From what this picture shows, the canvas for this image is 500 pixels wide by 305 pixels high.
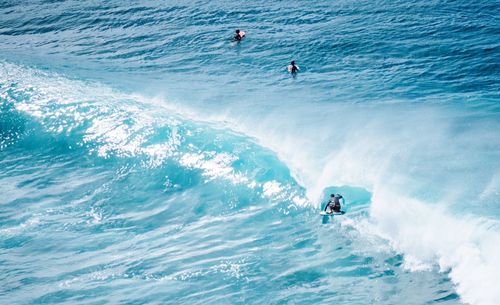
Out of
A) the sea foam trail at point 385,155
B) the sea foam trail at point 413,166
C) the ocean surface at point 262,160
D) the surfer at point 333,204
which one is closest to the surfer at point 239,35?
the ocean surface at point 262,160

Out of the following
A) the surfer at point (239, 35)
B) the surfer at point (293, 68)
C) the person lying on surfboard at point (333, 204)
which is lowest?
the person lying on surfboard at point (333, 204)

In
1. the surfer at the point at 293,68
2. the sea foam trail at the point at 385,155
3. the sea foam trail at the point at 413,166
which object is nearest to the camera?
the sea foam trail at the point at 413,166

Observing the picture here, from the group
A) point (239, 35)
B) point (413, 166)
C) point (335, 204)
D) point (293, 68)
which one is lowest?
point (335, 204)

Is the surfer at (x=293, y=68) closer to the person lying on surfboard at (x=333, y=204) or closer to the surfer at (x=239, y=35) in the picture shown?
the surfer at (x=239, y=35)

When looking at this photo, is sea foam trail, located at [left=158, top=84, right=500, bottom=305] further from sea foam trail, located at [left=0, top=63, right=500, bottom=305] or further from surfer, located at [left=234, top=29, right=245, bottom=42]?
surfer, located at [left=234, top=29, right=245, bottom=42]

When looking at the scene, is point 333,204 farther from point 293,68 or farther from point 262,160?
point 293,68

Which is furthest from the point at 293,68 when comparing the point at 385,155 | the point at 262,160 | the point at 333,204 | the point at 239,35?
the point at 333,204
